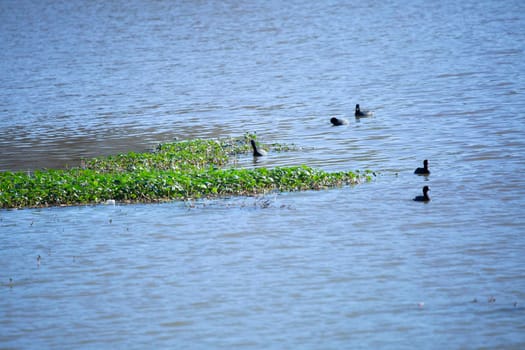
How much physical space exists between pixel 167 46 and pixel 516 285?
53368 millimetres

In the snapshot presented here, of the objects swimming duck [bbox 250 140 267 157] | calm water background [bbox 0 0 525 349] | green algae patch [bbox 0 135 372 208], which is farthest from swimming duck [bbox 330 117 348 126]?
green algae patch [bbox 0 135 372 208]

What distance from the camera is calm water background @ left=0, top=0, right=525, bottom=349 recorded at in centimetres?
1415

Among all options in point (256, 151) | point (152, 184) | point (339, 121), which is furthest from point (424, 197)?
point (339, 121)

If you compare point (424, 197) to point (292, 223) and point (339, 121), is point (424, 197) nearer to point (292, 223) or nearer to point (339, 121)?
point (292, 223)

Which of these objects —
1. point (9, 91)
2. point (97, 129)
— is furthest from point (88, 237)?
point (9, 91)

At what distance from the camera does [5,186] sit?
2170cm

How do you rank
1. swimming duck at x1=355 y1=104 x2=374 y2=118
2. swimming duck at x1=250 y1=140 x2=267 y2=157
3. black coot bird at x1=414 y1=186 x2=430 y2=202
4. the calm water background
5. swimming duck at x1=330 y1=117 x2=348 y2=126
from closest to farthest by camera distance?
1. the calm water background
2. black coot bird at x1=414 y1=186 x2=430 y2=202
3. swimming duck at x1=250 y1=140 x2=267 y2=157
4. swimming duck at x1=330 y1=117 x2=348 y2=126
5. swimming duck at x1=355 y1=104 x2=374 y2=118

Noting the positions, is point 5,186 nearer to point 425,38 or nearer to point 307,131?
point 307,131

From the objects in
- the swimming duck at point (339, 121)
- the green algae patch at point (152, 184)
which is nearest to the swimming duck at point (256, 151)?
the green algae patch at point (152, 184)

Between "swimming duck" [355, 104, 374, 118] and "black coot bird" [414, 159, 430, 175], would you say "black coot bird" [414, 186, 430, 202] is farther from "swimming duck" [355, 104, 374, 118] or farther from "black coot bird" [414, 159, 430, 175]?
"swimming duck" [355, 104, 374, 118]

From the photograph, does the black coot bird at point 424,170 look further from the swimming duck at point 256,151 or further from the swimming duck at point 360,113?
the swimming duck at point 360,113

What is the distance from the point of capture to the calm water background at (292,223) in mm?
14148

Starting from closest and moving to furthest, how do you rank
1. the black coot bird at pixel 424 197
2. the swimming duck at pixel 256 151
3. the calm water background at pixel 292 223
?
the calm water background at pixel 292 223 < the black coot bird at pixel 424 197 < the swimming duck at pixel 256 151

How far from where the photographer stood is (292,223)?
19328mm
